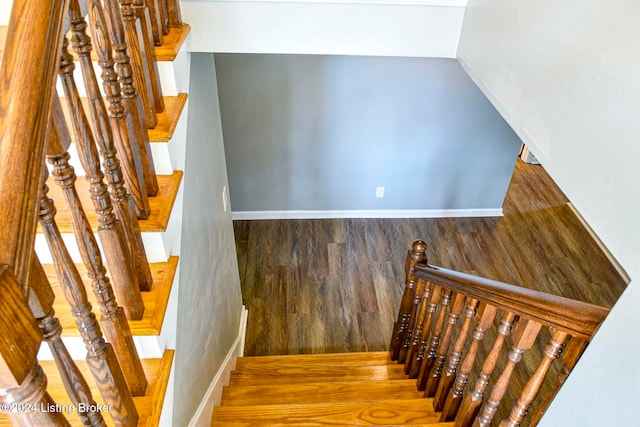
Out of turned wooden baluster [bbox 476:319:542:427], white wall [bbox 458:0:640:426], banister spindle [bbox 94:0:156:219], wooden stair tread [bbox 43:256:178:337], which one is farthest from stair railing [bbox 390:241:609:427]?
banister spindle [bbox 94:0:156:219]

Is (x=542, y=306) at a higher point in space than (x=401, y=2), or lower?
lower

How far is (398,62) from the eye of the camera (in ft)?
12.3

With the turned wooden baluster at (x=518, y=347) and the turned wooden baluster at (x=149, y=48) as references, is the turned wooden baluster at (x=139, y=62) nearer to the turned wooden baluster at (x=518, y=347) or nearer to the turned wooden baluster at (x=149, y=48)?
the turned wooden baluster at (x=149, y=48)

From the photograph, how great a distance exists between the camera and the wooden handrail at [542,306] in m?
0.95

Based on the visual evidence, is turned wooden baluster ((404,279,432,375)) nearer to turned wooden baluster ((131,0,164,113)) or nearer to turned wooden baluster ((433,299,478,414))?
turned wooden baluster ((433,299,478,414))

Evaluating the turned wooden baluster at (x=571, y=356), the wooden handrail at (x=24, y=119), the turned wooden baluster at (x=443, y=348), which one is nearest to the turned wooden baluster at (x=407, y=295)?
the turned wooden baluster at (x=443, y=348)

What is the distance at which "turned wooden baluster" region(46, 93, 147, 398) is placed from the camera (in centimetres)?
76

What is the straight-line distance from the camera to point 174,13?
1685 millimetres

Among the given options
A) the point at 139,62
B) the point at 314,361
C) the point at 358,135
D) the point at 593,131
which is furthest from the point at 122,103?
the point at 358,135

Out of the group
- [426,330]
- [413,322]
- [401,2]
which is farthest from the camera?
[413,322]

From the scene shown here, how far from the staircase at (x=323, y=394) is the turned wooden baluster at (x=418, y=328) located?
0.28 feet

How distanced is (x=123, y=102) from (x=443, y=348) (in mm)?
1445

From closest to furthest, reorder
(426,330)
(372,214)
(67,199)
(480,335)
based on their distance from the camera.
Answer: (67,199) < (480,335) < (426,330) < (372,214)

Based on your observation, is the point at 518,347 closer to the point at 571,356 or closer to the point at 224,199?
the point at 571,356
